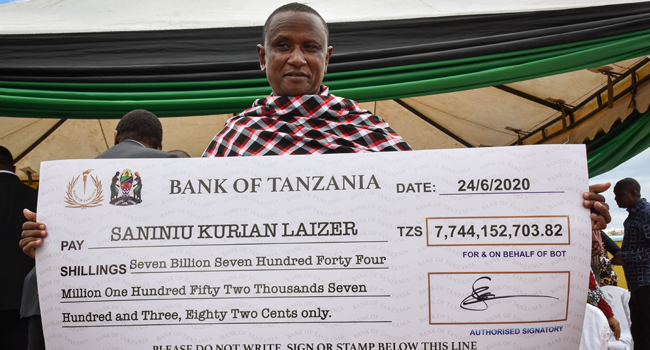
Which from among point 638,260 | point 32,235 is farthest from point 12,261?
point 638,260

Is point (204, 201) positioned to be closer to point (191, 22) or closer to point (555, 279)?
point (555, 279)

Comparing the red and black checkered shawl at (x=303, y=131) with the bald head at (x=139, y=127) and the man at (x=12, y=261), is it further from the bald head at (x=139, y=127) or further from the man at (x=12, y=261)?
the man at (x=12, y=261)

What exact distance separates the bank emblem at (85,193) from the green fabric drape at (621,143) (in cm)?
283

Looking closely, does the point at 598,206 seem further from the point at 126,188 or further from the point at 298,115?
the point at 126,188

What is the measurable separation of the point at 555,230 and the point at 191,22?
1793 mm

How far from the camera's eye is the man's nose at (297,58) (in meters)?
1.33

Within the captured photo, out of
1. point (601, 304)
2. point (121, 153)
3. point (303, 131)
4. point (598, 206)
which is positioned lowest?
point (601, 304)
